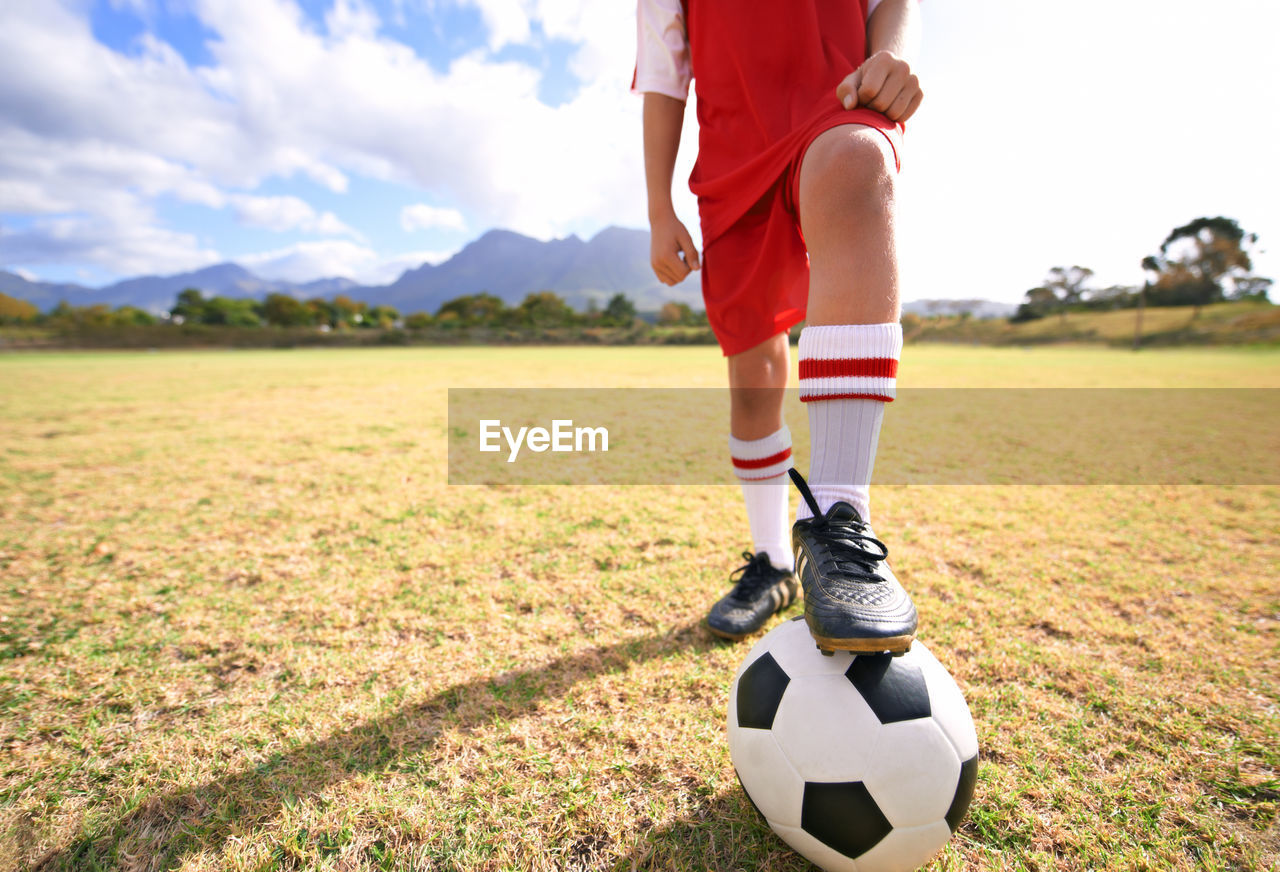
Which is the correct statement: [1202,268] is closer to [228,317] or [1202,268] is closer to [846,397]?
[846,397]

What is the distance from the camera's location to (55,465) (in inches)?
170

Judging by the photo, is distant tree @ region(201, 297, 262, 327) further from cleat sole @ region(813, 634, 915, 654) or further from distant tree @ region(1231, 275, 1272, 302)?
distant tree @ region(1231, 275, 1272, 302)

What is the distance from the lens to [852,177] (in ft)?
3.71

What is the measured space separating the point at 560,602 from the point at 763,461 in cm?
89

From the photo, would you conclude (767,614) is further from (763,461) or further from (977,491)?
(977,491)

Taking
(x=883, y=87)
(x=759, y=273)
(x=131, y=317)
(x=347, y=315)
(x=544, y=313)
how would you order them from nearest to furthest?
(x=883, y=87), (x=759, y=273), (x=544, y=313), (x=131, y=317), (x=347, y=315)

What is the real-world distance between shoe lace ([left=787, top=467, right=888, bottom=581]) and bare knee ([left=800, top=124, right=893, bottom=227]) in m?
0.55

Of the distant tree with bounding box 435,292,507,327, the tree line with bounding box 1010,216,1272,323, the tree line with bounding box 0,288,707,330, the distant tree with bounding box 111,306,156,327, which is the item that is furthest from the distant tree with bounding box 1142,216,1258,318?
the distant tree with bounding box 111,306,156,327

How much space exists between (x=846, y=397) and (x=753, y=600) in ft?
3.06

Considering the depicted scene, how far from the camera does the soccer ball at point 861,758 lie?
3.16 feet

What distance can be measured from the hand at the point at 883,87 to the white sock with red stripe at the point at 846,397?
0.51 m

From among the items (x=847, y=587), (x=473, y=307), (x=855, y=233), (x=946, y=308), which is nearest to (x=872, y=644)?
(x=847, y=587)

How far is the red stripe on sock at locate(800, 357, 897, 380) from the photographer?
1.10 m

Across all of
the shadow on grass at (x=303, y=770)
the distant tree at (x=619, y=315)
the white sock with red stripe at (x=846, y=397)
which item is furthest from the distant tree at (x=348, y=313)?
the white sock with red stripe at (x=846, y=397)
